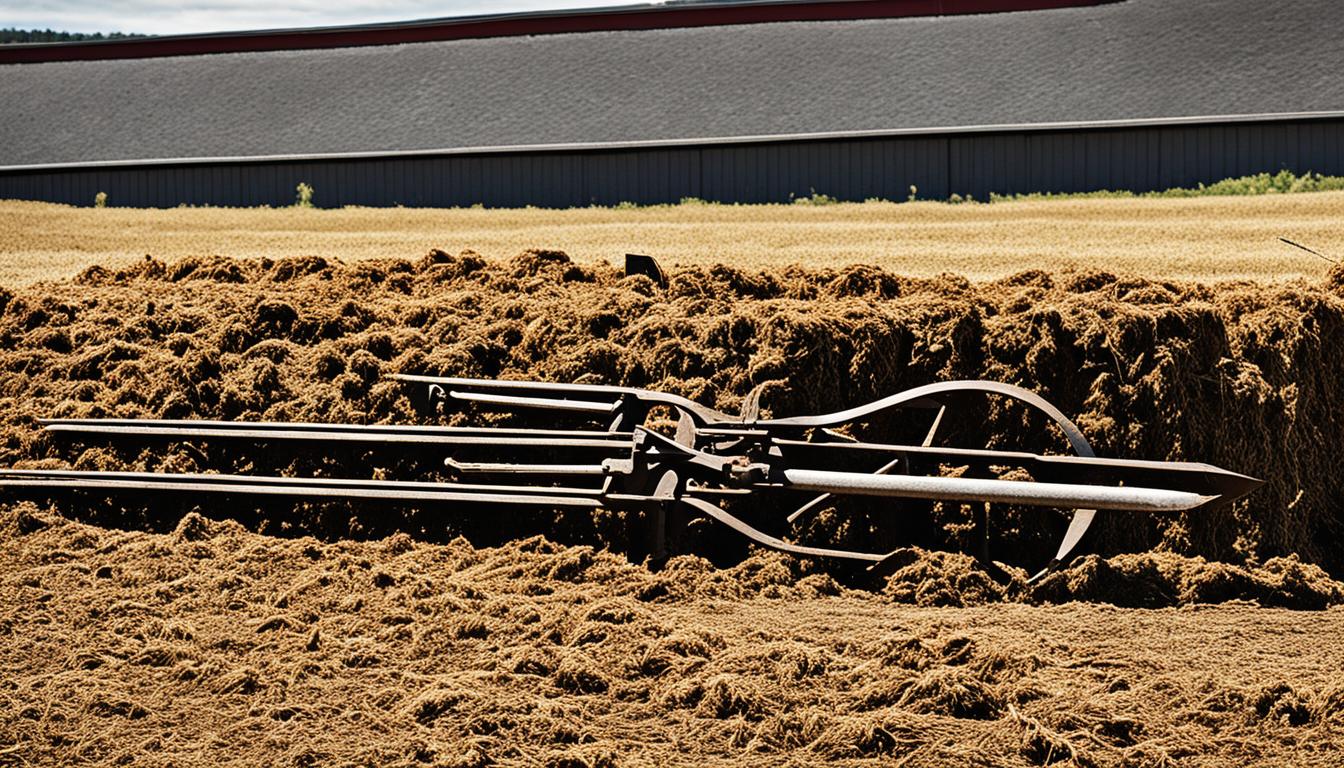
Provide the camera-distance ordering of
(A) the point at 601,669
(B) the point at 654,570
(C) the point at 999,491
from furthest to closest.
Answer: (B) the point at 654,570
(C) the point at 999,491
(A) the point at 601,669

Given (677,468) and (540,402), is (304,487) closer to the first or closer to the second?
(540,402)

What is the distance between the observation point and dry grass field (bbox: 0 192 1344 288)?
22.2 m

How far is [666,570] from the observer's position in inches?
325

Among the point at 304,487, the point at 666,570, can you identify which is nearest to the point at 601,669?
the point at 666,570

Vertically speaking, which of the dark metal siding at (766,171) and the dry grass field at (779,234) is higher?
the dark metal siding at (766,171)

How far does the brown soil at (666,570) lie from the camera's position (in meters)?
6.15

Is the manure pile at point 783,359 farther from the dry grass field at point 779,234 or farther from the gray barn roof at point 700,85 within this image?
the gray barn roof at point 700,85

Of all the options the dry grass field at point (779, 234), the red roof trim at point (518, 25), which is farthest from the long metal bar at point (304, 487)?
the red roof trim at point (518, 25)

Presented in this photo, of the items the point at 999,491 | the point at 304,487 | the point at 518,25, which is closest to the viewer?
the point at 999,491

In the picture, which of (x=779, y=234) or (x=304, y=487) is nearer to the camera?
(x=304, y=487)

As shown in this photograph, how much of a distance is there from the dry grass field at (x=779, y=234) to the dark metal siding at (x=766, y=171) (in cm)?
205

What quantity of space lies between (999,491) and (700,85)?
35.8 metres

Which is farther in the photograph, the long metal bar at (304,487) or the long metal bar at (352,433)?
the long metal bar at (352,433)

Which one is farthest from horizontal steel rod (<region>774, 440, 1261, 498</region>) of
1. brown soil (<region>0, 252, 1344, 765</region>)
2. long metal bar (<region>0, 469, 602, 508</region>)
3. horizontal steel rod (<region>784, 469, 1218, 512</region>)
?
long metal bar (<region>0, 469, 602, 508</region>)
